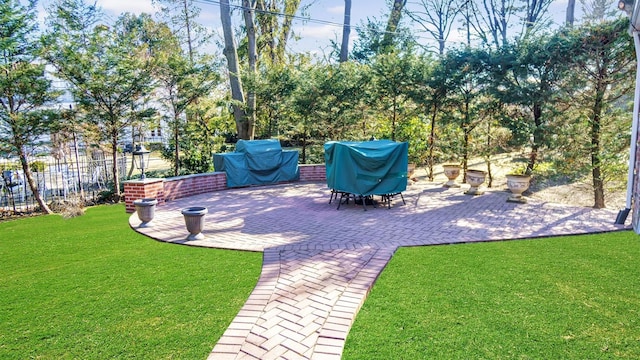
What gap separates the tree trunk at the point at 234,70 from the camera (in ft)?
41.5

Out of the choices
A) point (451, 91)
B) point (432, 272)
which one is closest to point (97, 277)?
point (432, 272)

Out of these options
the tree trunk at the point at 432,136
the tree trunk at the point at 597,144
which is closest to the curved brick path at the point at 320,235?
the tree trunk at the point at 597,144

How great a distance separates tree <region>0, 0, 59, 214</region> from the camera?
7500mm

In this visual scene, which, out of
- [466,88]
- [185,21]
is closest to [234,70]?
[466,88]

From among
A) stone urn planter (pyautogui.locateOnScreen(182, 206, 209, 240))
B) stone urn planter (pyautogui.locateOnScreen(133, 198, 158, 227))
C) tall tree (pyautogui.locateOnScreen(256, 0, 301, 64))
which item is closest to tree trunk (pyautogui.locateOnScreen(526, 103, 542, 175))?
stone urn planter (pyautogui.locateOnScreen(182, 206, 209, 240))

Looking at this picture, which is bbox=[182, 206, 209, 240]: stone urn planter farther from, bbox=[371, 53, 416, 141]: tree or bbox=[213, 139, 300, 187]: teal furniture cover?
bbox=[371, 53, 416, 141]: tree

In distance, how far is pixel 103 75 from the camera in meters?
8.53

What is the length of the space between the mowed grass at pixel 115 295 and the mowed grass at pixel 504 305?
Result: 53.1 inches

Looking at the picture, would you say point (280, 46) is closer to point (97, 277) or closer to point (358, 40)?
point (358, 40)

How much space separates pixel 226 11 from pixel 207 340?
39.5 feet

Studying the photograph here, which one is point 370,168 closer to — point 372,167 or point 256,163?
point 372,167

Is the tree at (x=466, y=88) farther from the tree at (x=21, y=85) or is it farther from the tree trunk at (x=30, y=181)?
the tree trunk at (x=30, y=181)

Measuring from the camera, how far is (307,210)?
7695mm

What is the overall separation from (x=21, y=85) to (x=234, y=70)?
6272 mm
